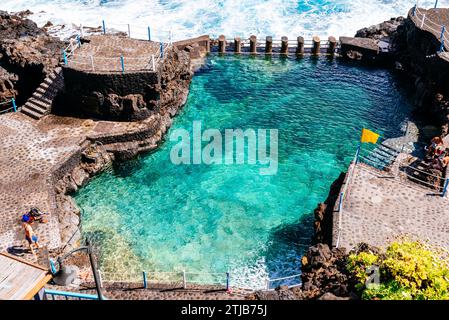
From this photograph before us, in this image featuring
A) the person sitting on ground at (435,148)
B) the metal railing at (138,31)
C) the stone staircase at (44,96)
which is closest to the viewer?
the person sitting on ground at (435,148)

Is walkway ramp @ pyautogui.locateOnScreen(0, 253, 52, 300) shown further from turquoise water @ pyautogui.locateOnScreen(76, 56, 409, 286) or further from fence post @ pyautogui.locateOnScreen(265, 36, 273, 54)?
fence post @ pyautogui.locateOnScreen(265, 36, 273, 54)

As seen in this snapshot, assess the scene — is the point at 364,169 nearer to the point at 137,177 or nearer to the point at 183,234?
the point at 183,234

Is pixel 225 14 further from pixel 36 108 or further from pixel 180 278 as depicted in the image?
pixel 180 278

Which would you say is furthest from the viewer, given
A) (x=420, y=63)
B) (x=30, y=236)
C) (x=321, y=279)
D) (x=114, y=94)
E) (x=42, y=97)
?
(x=420, y=63)

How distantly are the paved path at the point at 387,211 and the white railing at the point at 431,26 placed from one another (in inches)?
702

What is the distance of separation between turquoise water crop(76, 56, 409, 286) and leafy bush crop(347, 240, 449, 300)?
872 cm

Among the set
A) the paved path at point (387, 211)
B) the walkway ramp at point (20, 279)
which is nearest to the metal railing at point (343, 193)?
the paved path at point (387, 211)

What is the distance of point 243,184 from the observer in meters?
30.8

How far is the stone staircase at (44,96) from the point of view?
34.3 metres

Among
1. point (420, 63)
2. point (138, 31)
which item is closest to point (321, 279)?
point (420, 63)

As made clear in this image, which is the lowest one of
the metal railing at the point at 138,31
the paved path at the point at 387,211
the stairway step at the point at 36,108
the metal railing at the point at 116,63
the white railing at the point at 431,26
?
the paved path at the point at 387,211

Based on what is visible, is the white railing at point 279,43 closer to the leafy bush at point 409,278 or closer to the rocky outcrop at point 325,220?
the rocky outcrop at point 325,220

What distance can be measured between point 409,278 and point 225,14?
50.9 m

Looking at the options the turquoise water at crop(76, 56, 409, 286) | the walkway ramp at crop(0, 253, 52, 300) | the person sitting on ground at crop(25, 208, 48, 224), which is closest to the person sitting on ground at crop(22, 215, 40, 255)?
the person sitting on ground at crop(25, 208, 48, 224)
